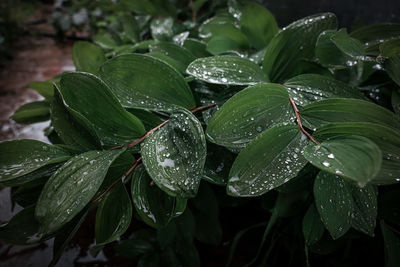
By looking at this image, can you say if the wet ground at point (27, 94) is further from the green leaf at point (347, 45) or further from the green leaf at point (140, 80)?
the green leaf at point (347, 45)

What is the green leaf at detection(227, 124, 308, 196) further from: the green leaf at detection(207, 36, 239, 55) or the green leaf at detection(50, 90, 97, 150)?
the green leaf at detection(207, 36, 239, 55)

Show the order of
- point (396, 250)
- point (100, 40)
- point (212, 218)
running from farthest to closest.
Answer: point (100, 40) → point (212, 218) → point (396, 250)

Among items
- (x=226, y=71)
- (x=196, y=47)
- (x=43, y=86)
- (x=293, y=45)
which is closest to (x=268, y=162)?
(x=226, y=71)

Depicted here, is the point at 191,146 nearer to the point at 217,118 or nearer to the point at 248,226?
the point at 217,118

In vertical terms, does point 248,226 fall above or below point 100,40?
below

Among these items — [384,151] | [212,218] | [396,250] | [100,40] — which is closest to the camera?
[384,151]

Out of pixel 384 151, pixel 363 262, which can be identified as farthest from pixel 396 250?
pixel 384 151
